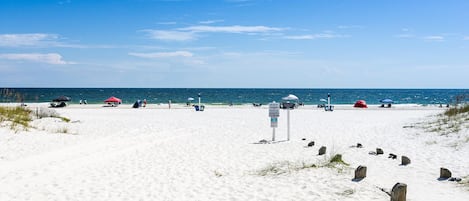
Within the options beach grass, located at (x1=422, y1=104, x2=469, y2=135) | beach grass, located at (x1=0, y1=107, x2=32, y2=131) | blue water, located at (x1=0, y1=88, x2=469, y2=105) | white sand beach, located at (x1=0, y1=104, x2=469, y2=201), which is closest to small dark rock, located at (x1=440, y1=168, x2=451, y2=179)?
white sand beach, located at (x1=0, y1=104, x2=469, y2=201)

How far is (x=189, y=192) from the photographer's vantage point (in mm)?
7539

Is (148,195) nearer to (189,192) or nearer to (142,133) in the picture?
(189,192)

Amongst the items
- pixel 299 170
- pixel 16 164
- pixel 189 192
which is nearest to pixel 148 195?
pixel 189 192

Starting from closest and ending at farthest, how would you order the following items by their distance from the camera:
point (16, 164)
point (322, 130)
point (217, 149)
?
point (16, 164) → point (217, 149) → point (322, 130)

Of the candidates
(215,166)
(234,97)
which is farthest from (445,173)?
(234,97)

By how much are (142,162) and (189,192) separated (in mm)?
3351

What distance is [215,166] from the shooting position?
10039 millimetres

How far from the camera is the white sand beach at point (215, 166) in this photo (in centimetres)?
739

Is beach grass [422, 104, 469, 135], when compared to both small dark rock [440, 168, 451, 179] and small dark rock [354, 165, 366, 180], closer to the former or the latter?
small dark rock [440, 168, 451, 179]

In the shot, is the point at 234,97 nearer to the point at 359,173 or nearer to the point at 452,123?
the point at 452,123

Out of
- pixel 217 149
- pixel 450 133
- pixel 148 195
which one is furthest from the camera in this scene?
pixel 450 133

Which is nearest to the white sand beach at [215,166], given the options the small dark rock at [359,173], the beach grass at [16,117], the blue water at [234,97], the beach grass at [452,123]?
the small dark rock at [359,173]

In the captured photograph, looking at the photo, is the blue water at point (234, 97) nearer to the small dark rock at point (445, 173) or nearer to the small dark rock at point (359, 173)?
the small dark rock at point (445, 173)

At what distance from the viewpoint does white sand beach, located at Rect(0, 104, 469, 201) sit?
291 inches
